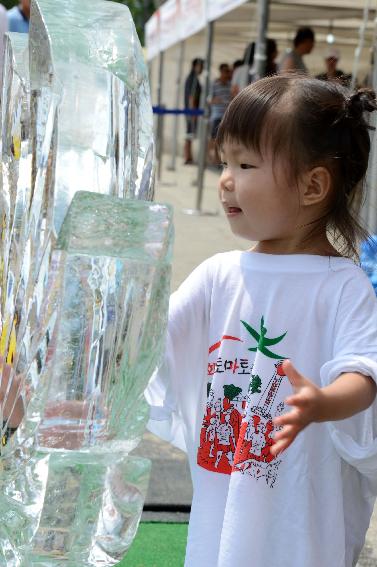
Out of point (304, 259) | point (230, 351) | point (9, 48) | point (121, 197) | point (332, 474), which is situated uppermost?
point (9, 48)

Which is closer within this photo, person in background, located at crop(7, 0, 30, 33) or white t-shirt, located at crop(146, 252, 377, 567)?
white t-shirt, located at crop(146, 252, 377, 567)

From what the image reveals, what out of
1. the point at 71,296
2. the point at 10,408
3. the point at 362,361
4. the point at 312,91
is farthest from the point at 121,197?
the point at 312,91

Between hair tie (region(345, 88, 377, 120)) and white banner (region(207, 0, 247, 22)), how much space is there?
258 inches

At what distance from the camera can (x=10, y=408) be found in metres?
1.49

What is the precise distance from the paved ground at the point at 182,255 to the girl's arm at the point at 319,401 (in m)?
1.59

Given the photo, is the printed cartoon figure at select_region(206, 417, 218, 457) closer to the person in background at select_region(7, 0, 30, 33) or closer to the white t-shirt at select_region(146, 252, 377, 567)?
the white t-shirt at select_region(146, 252, 377, 567)

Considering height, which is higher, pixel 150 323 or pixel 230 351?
pixel 150 323

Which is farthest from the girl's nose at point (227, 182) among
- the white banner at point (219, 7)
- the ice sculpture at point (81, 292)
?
the white banner at point (219, 7)

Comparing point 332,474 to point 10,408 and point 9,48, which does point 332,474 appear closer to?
point 10,408

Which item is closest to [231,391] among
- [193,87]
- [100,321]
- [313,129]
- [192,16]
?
[313,129]

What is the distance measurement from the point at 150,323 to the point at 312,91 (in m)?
0.80

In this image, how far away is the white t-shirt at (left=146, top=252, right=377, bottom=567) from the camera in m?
1.93

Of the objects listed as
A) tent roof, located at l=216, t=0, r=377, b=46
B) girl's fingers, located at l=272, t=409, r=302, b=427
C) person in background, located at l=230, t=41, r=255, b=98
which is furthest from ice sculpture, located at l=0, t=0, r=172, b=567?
person in background, located at l=230, t=41, r=255, b=98

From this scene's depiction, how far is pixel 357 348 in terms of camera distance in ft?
5.99
